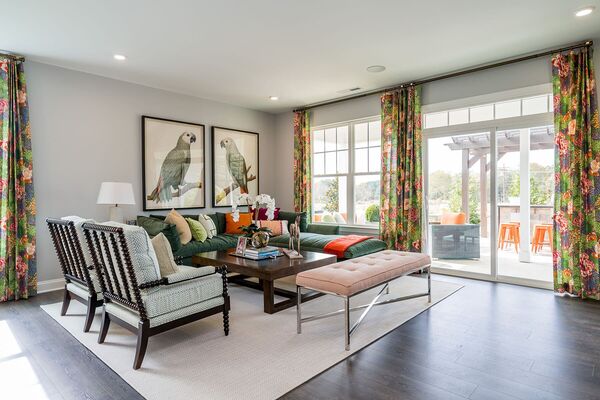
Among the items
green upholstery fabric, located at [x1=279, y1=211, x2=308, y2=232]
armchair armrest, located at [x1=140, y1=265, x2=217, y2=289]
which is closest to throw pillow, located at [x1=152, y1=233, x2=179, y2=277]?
armchair armrest, located at [x1=140, y1=265, x2=217, y2=289]

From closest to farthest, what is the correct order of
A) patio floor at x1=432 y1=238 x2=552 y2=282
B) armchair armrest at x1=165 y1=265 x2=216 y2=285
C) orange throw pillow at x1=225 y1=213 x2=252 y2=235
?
1. armchair armrest at x1=165 y1=265 x2=216 y2=285
2. patio floor at x1=432 y1=238 x2=552 y2=282
3. orange throw pillow at x1=225 y1=213 x2=252 y2=235

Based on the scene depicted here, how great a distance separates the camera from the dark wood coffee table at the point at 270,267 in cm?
332

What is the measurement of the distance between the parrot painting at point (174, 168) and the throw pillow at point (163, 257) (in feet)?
9.32

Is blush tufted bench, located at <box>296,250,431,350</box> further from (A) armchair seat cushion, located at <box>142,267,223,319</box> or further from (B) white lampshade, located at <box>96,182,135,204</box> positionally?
(B) white lampshade, located at <box>96,182,135,204</box>

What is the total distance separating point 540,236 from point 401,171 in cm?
194

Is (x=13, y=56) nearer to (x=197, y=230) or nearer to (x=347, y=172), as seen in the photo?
(x=197, y=230)

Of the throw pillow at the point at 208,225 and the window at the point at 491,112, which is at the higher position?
the window at the point at 491,112

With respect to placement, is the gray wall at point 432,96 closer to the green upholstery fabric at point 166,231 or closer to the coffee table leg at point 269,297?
the green upholstery fabric at point 166,231

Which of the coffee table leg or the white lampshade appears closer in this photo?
the coffee table leg

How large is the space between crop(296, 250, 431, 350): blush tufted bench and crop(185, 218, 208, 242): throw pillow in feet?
7.62

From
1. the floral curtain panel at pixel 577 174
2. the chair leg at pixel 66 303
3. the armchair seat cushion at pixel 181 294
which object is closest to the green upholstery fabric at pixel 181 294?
the armchair seat cushion at pixel 181 294

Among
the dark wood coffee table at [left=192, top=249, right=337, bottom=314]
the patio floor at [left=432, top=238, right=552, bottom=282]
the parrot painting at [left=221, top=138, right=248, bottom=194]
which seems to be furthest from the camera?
the parrot painting at [left=221, top=138, right=248, bottom=194]

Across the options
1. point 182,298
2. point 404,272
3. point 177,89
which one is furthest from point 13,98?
point 404,272

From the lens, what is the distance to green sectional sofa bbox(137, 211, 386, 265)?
4457mm
